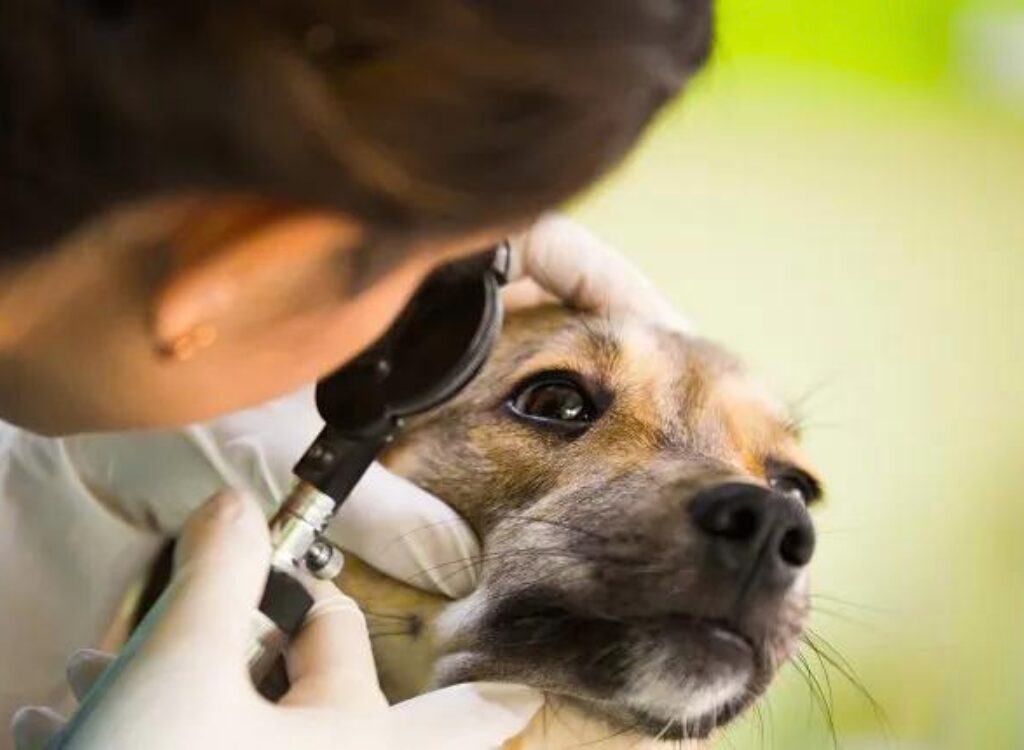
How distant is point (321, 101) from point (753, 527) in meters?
0.50

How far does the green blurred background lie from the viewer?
1350 millimetres

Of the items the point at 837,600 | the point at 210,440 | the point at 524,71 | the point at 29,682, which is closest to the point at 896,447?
the point at 837,600

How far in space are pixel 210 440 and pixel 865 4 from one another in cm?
87

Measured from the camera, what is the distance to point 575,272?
1.21 meters

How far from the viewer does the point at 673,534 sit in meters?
0.92

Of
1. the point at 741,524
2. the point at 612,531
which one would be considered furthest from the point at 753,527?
the point at 612,531

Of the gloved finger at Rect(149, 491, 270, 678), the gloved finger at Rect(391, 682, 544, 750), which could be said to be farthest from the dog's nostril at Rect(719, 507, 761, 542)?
the gloved finger at Rect(149, 491, 270, 678)

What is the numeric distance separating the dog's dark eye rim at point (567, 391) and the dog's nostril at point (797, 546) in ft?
0.73

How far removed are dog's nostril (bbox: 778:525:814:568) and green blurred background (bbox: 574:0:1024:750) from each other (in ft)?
1.29

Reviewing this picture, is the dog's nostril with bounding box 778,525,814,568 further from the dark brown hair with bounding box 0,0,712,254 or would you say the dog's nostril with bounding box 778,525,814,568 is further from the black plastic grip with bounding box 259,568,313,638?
the dark brown hair with bounding box 0,0,712,254

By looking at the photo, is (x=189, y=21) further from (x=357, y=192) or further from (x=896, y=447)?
(x=896, y=447)

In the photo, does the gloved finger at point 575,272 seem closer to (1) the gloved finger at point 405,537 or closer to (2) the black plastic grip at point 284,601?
(1) the gloved finger at point 405,537

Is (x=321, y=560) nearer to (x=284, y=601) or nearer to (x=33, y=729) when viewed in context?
(x=284, y=601)

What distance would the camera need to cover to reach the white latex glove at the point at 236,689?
753mm
